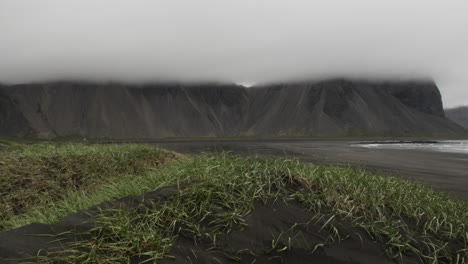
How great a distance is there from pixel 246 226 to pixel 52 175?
8721 mm

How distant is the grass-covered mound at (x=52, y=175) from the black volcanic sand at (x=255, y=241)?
3.47 metres

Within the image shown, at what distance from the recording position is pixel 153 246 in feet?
15.4

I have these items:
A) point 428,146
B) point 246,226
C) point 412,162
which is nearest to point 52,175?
point 246,226

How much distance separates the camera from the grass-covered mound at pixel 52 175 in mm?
9469

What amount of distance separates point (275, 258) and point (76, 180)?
920 cm

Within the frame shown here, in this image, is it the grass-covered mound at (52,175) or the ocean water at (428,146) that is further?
the ocean water at (428,146)

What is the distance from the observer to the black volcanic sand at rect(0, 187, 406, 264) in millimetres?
4441

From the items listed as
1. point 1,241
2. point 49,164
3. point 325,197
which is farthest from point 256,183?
point 49,164

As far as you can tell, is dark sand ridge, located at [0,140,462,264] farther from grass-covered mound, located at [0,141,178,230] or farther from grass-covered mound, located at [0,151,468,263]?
grass-covered mound, located at [0,141,178,230]

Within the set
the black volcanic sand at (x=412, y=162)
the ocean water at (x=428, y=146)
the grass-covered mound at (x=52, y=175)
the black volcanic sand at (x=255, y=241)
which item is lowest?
the ocean water at (x=428, y=146)

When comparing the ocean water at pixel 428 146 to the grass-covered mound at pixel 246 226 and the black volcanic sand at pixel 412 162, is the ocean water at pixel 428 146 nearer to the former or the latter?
the black volcanic sand at pixel 412 162

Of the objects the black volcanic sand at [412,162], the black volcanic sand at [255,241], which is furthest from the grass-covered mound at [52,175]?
the black volcanic sand at [412,162]

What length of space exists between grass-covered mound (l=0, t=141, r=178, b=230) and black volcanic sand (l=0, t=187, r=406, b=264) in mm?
3469

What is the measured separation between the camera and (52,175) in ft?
35.8
